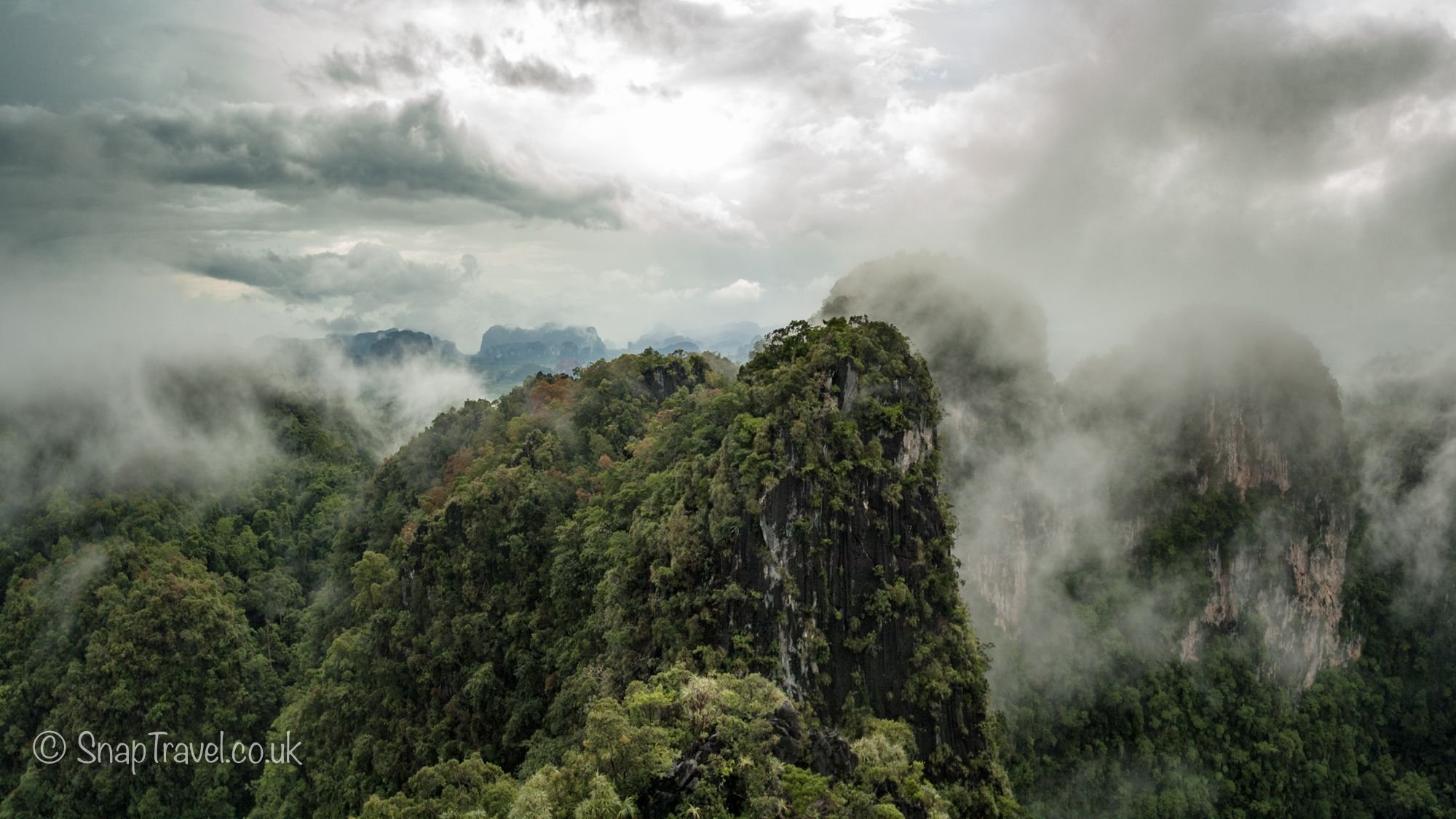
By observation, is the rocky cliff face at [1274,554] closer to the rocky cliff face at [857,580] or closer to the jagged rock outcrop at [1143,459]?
the jagged rock outcrop at [1143,459]

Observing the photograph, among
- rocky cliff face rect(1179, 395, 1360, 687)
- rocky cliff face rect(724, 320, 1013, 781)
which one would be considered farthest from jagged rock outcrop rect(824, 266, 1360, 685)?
rocky cliff face rect(724, 320, 1013, 781)

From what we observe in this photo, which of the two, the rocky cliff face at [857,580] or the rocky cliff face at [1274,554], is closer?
the rocky cliff face at [857,580]

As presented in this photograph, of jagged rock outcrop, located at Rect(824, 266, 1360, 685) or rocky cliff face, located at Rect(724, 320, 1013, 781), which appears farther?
jagged rock outcrop, located at Rect(824, 266, 1360, 685)

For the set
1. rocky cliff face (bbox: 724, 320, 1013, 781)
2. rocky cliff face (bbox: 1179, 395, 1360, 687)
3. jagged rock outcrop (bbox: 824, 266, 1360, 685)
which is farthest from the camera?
rocky cliff face (bbox: 1179, 395, 1360, 687)

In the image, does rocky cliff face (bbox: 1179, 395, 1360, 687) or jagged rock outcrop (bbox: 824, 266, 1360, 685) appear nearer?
jagged rock outcrop (bbox: 824, 266, 1360, 685)

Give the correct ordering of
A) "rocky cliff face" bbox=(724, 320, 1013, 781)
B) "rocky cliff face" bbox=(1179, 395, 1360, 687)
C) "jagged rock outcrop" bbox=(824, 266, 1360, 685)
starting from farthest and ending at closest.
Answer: "rocky cliff face" bbox=(1179, 395, 1360, 687)
"jagged rock outcrop" bbox=(824, 266, 1360, 685)
"rocky cliff face" bbox=(724, 320, 1013, 781)

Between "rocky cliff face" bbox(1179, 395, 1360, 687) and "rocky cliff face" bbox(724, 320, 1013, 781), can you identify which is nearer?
"rocky cliff face" bbox(724, 320, 1013, 781)

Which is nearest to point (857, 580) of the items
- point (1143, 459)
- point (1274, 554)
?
point (1143, 459)

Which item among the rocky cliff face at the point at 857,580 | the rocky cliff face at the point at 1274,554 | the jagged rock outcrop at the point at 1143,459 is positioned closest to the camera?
the rocky cliff face at the point at 857,580

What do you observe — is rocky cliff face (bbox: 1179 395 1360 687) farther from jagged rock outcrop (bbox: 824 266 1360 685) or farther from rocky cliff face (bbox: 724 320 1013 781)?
rocky cliff face (bbox: 724 320 1013 781)

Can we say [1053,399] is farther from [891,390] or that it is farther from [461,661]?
[461,661]

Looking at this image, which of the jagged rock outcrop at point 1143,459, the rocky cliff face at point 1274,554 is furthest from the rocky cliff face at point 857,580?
the rocky cliff face at point 1274,554

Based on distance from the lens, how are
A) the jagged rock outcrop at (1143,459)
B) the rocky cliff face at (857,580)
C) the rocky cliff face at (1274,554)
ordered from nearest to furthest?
the rocky cliff face at (857,580) → the jagged rock outcrop at (1143,459) → the rocky cliff face at (1274,554)
